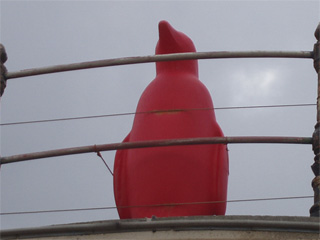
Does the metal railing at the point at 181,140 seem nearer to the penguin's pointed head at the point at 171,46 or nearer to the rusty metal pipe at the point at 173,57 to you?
the rusty metal pipe at the point at 173,57

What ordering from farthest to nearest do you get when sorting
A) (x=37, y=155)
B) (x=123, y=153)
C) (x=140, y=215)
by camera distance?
(x=123, y=153) → (x=140, y=215) → (x=37, y=155)

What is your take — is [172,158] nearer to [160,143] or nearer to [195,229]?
[160,143]

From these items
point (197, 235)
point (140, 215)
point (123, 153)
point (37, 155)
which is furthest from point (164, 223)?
point (123, 153)

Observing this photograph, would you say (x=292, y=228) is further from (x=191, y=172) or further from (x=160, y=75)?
(x=160, y=75)

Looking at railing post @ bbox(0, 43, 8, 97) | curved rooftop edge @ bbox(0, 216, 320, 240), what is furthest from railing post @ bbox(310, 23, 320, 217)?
railing post @ bbox(0, 43, 8, 97)

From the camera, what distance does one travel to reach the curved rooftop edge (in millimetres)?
3559

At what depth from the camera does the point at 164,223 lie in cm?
360

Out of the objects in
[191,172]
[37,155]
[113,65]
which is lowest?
[191,172]

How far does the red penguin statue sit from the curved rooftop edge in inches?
49.2

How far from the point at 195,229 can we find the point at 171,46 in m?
2.58

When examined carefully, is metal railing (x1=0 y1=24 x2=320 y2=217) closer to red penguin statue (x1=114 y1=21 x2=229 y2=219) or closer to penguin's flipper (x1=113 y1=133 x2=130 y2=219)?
red penguin statue (x1=114 y1=21 x2=229 y2=219)

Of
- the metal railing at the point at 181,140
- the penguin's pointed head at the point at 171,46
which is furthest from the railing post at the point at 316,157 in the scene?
the penguin's pointed head at the point at 171,46

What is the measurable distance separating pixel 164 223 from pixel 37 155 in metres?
1.12

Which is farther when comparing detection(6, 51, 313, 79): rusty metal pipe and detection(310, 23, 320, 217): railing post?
detection(6, 51, 313, 79): rusty metal pipe
